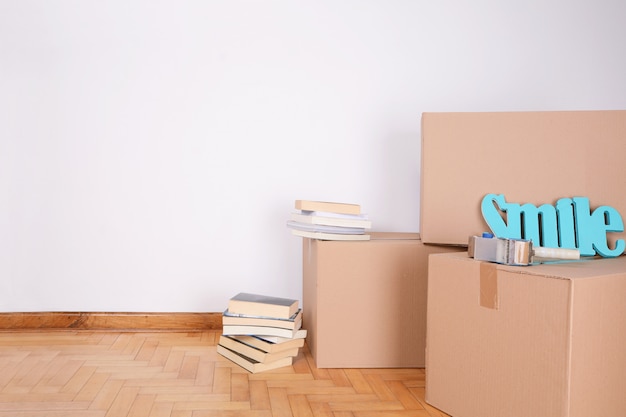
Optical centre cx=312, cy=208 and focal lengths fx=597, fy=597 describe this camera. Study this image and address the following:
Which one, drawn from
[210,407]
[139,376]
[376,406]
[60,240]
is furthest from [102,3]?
[376,406]

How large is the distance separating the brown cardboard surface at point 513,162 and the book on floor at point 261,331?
1.94ft

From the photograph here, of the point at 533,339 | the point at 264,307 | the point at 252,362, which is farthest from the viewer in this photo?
the point at 264,307

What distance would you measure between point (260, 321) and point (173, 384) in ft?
1.32

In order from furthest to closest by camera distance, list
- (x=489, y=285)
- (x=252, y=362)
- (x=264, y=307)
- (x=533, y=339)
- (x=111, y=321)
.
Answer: (x=111, y=321)
(x=264, y=307)
(x=252, y=362)
(x=489, y=285)
(x=533, y=339)

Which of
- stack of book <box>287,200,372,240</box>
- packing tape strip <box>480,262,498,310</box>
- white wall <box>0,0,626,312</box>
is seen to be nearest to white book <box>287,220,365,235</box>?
stack of book <box>287,200,372,240</box>

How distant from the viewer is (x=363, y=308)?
2.12 m

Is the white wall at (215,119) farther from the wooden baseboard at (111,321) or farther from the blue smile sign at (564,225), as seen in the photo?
the blue smile sign at (564,225)

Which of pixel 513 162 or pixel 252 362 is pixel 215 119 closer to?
pixel 252 362

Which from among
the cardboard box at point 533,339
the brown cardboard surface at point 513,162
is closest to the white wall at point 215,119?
the brown cardboard surface at point 513,162

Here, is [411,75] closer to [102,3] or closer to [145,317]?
[102,3]

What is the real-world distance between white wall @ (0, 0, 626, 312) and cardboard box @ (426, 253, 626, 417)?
1.10 m

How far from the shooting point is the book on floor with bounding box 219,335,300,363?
6.82 feet

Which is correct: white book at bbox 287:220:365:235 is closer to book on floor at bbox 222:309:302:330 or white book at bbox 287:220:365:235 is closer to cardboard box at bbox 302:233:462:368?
cardboard box at bbox 302:233:462:368

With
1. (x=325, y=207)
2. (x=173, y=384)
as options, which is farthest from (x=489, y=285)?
(x=173, y=384)
